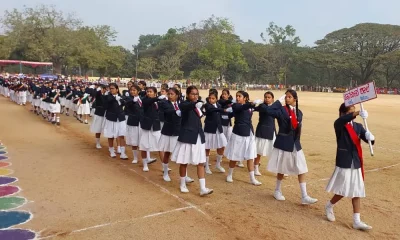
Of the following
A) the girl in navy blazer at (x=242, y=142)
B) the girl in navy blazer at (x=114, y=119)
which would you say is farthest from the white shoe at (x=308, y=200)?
the girl in navy blazer at (x=114, y=119)

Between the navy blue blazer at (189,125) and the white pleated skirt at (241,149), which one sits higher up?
the navy blue blazer at (189,125)

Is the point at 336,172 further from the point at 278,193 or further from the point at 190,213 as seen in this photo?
the point at 190,213

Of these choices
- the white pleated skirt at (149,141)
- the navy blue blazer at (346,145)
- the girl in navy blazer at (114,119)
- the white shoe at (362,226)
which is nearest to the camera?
the white shoe at (362,226)

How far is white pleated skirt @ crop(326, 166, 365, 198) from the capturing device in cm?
477

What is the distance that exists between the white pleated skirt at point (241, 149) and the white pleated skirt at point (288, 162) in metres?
0.91

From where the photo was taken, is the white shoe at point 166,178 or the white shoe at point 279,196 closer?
the white shoe at point 279,196

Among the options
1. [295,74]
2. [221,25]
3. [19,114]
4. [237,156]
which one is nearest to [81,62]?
[221,25]

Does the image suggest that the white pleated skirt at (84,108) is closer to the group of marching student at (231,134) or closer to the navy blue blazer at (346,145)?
→ the group of marching student at (231,134)

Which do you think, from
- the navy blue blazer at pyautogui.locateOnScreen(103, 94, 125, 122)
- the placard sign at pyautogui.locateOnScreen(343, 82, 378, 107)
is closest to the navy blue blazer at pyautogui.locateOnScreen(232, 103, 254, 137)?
the placard sign at pyautogui.locateOnScreen(343, 82, 378, 107)

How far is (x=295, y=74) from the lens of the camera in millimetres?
68250

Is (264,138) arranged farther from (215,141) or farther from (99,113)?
(99,113)

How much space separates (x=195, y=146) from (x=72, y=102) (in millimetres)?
12598

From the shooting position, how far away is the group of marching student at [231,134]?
4.91 meters

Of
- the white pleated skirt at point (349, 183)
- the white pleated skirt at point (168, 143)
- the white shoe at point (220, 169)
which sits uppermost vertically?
the white pleated skirt at point (168, 143)
